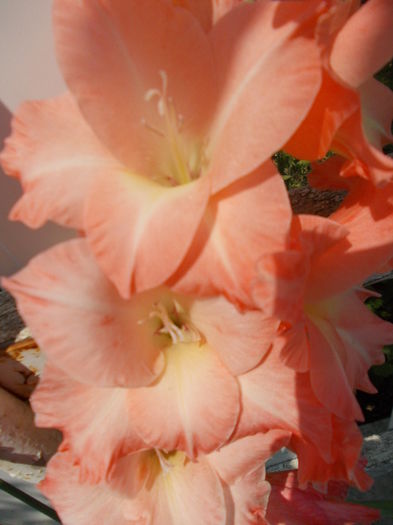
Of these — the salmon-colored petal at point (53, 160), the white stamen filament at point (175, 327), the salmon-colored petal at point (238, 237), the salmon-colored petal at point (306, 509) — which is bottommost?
the salmon-colored petal at point (306, 509)

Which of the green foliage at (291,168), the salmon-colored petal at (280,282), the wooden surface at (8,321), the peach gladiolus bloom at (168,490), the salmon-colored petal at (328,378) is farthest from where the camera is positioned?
the green foliage at (291,168)

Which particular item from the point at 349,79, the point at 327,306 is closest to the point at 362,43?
the point at 349,79

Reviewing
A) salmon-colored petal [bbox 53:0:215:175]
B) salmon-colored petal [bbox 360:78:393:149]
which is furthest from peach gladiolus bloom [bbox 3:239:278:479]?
salmon-colored petal [bbox 360:78:393:149]

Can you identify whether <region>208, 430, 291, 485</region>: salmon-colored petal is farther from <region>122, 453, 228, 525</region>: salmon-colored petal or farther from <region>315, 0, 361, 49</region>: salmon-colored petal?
<region>315, 0, 361, 49</region>: salmon-colored petal

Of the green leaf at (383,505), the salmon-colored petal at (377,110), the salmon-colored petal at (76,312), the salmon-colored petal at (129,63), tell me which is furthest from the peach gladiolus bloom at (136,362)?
the green leaf at (383,505)

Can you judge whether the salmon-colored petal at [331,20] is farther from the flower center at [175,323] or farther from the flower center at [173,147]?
the flower center at [175,323]

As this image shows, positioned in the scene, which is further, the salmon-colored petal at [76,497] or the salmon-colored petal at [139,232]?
the salmon-colored petal at [76,497]

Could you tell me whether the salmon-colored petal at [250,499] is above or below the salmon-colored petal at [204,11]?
below
